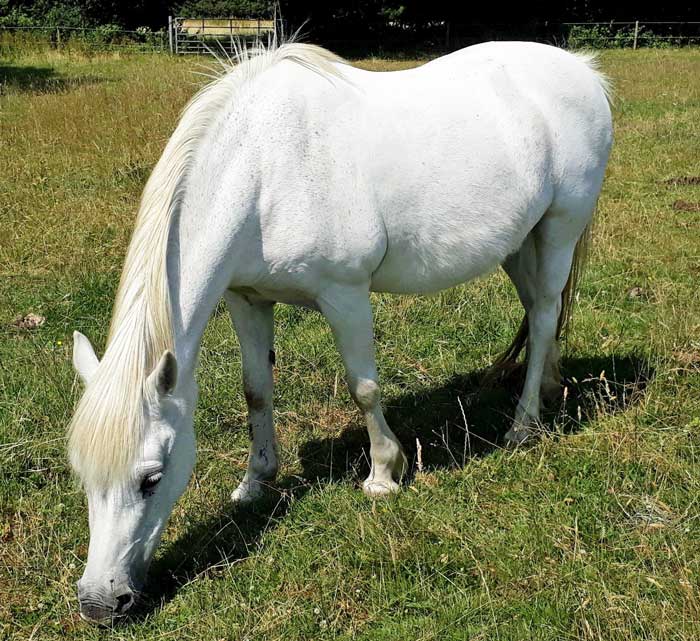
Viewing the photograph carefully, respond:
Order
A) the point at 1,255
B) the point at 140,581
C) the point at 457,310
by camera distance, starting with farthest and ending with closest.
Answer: the point at 1,255 < the point at 457,310 < the point at 140,581

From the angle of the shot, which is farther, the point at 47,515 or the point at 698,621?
the point at 47,515

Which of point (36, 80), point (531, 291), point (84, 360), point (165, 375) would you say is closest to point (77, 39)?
point (36, 80)

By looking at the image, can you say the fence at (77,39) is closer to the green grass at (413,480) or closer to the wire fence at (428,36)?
the wire fence at (428,36)

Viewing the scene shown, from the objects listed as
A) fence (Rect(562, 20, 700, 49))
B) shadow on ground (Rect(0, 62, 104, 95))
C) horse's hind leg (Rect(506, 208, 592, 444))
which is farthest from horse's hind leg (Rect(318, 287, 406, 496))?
fence (Rect(562, 20, 700, 49))

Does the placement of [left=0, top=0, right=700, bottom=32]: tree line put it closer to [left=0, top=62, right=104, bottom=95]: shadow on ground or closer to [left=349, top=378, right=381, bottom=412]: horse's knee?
[left=0, top=62, right=104, bottom=95]: shadow on ground

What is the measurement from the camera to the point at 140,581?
2.80 m

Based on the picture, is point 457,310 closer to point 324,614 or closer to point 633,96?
point 324,614

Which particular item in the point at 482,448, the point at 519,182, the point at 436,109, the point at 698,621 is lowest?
the point at 482,448

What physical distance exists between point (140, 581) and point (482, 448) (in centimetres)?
→ 185

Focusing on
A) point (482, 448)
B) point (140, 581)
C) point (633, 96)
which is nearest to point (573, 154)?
point (482, 448)

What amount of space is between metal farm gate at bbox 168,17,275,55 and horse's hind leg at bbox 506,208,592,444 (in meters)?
20.0

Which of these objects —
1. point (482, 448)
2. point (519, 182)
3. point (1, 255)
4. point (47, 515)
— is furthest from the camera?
point (1, 255)

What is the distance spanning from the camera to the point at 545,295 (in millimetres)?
4129

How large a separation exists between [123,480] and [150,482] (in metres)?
0.12
